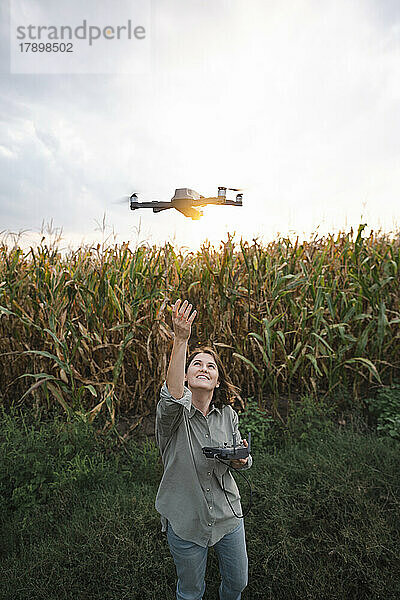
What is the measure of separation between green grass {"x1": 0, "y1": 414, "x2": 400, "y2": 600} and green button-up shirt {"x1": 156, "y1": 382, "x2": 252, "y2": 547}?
0.74 m

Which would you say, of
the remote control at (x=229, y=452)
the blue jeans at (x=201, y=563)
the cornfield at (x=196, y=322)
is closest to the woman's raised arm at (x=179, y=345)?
the remote control at (x=229, y=452)

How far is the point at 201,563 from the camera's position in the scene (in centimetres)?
183

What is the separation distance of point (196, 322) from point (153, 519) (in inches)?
68.6

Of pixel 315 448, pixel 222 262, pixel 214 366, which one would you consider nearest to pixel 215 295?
pixel 222 262

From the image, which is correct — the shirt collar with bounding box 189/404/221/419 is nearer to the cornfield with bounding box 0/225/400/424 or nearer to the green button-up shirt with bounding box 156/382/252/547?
the green button-up shirt with bounding box 156/382/252/547

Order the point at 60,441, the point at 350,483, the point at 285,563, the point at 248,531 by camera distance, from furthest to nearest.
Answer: the point at 60,441 < the point at 350,483 < the point at 248,531 < the point at 285,563

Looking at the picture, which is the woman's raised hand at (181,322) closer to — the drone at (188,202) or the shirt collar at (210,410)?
the shirt collar at (210,410)

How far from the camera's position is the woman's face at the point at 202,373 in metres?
1.86

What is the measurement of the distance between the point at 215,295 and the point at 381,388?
1.61 metres

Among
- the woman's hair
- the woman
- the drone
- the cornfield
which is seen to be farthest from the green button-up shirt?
the cornfield

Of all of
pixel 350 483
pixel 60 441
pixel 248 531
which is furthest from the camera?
pixel 60 441

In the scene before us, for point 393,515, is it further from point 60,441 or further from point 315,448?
point 60,441

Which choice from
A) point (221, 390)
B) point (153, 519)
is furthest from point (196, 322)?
point (221, 390)

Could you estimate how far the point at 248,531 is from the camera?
101 inches
